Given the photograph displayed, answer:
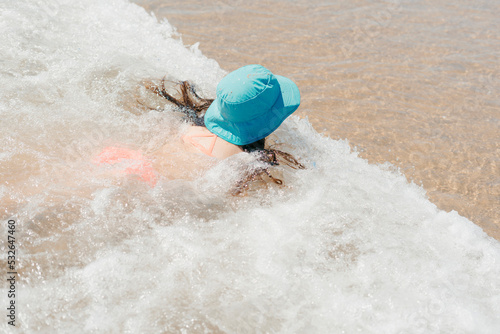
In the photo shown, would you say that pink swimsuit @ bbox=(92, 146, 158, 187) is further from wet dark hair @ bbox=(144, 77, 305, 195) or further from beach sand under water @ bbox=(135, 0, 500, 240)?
beach sand under water @ bbox=(135, 0, 500, 240)

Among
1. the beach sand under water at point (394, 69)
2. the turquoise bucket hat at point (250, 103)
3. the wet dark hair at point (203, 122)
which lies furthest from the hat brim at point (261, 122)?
the beach sand under water at point (394, 69)

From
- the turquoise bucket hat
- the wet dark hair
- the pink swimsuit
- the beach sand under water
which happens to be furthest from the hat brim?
the beach sand under water

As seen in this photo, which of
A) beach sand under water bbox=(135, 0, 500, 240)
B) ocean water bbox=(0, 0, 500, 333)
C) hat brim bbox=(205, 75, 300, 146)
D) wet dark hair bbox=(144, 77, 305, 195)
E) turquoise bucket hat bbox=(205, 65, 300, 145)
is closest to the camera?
ocean water bbox=(0, 0, 500, 333)

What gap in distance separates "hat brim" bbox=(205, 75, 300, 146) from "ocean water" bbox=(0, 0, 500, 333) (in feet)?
0.62

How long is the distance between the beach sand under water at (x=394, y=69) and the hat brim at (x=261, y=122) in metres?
1.27

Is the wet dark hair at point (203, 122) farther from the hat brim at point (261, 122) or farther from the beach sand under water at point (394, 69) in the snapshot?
the beach sand under water at point (394, 69)

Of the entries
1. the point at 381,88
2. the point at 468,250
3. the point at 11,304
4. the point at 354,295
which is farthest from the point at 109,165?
the point at 381,88

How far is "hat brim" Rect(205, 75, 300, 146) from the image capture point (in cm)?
321

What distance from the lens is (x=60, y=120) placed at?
152 inches

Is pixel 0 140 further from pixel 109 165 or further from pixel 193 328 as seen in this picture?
pixel 193 328

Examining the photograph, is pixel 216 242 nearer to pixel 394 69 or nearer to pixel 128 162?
pixel 128 162

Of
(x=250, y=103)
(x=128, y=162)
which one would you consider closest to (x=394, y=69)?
(x=250, y=103)

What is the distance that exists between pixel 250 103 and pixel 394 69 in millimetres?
3286

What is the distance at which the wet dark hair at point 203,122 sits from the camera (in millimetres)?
3350
